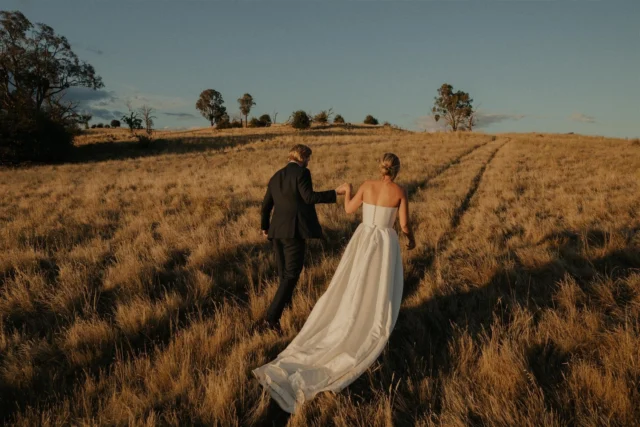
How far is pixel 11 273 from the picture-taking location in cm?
609

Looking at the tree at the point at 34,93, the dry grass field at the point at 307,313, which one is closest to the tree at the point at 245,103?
the tree at the point at 34,93

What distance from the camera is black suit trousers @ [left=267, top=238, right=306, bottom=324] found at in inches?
174

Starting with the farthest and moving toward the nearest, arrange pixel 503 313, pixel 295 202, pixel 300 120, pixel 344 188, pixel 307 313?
pixel 300 120 < pixel 307 313 < pixel 295 202 < pixel 503 313 < pixel 344 188

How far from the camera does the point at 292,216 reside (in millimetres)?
4508

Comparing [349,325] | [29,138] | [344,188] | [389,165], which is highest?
[29,138]

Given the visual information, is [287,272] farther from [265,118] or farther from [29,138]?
[265,118]

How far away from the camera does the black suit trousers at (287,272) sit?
4410 millimetres

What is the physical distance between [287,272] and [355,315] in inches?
49.5

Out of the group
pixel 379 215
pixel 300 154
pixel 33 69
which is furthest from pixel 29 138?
pixel 379 215

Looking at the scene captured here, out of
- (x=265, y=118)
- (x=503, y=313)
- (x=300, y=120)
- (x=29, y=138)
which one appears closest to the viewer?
(x=503, y=313)

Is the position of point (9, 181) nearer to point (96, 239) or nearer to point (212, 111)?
point (96, 239)

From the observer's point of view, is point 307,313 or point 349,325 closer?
point 349,325

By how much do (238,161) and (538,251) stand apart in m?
21.3

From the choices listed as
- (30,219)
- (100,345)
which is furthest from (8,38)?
(100,345)
